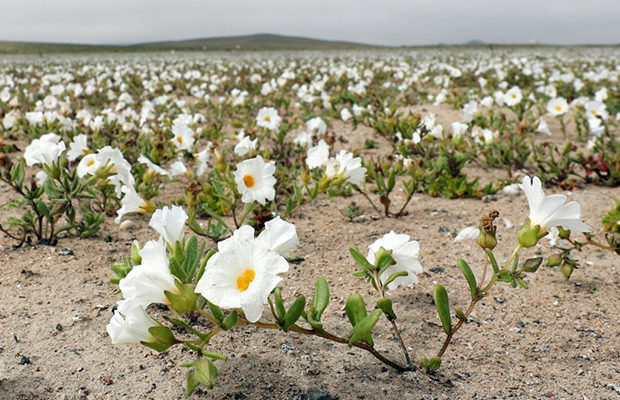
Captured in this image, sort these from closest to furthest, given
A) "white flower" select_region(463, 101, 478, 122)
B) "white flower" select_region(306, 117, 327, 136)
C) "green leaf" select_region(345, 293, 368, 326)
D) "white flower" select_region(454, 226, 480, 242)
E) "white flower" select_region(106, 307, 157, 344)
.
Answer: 1. "white flower" select_region(106, 307, 157, 344)
2. "green leaf" select_region(345, 293, 368, 326)
3. "white flower" select_region(454, 226, 480, 242)
4. "white flower" select_region(306, 117, 327, 136)
5. "white flower" select_region(463, 101, 478, 122)

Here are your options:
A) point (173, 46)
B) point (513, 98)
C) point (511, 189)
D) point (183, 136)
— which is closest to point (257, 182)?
point (183, 136)

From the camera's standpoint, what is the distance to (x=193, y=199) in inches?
107

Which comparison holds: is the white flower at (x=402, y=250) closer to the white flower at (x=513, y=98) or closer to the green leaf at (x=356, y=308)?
the green leaf at (x=356, y=308)

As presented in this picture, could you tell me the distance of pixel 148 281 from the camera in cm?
161

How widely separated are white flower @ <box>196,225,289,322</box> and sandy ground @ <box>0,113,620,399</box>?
1.95 ft

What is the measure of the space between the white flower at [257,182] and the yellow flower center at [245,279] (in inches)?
50.7

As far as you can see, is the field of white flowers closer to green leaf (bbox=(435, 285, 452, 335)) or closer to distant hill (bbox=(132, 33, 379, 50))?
green leaf (bbox=(435, 285, 452, 335))

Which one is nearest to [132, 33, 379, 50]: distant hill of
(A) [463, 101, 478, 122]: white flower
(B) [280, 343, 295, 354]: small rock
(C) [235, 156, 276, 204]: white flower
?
(A) [463, 101, 478, 122]: white flower

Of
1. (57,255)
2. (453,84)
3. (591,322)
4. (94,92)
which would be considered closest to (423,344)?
(591,322)

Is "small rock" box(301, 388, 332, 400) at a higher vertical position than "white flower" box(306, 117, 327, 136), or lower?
lower

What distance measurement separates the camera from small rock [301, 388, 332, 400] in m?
1.98

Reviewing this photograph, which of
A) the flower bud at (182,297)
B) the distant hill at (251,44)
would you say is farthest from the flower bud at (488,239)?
the distant hill at (251,44)

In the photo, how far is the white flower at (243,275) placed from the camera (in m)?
1.55

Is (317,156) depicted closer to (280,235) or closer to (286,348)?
(286,348)
